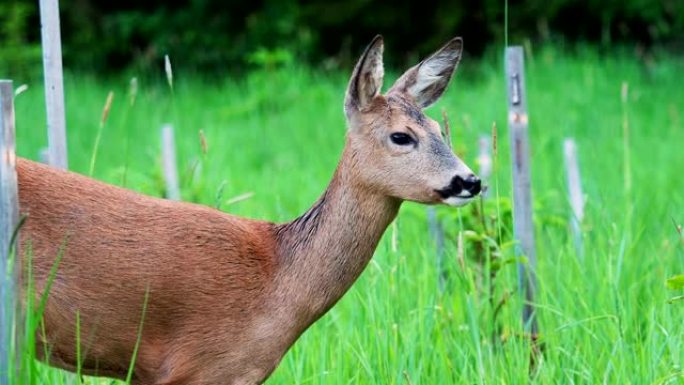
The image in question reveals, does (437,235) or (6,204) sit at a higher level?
(6,204)

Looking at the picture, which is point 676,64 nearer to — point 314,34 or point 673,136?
point 673,136

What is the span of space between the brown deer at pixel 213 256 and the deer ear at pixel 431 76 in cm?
14

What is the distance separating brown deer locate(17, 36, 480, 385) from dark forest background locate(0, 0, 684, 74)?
32.7 ft

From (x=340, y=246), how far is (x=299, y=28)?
1115cm

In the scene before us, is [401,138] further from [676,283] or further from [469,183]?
[676,283]

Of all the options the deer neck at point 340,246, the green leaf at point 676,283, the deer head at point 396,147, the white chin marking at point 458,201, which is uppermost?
the deer head at point 396,147

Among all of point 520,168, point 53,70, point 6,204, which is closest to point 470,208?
point 520,168

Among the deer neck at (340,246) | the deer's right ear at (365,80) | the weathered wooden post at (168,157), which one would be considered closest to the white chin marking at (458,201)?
the deer neck at (340,246)

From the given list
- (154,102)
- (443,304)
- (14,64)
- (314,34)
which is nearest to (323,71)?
(314,34)

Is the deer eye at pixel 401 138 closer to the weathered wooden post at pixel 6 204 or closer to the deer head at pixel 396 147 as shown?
the deer head at pixel 396 147

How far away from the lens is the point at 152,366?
358 cm

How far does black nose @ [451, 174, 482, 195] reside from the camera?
359 cm

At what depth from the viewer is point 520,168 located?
5008mm

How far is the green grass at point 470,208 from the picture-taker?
425 cm
